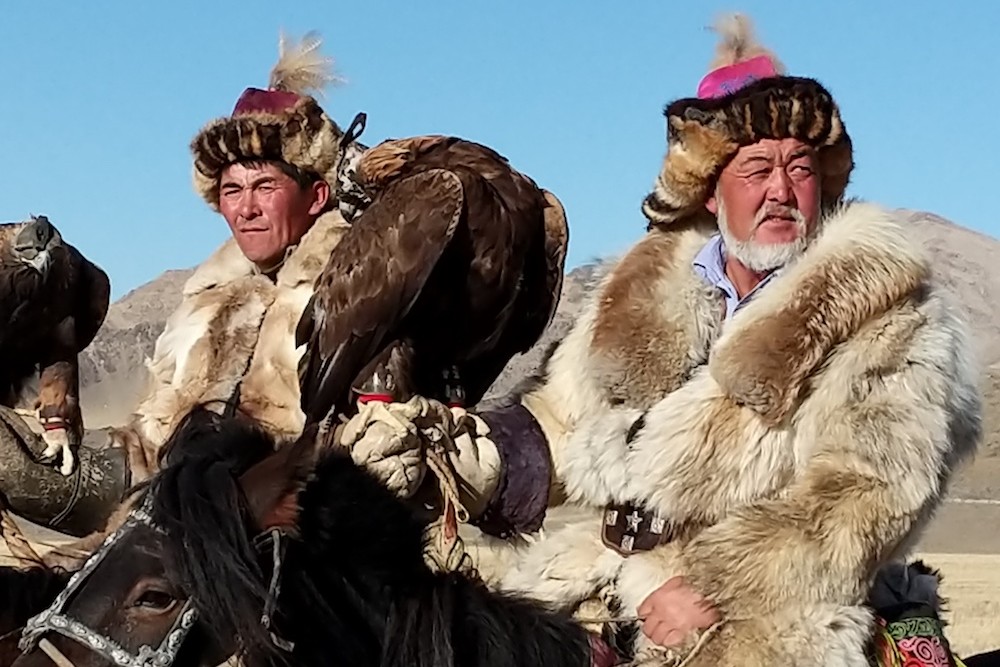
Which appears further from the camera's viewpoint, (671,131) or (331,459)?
(671,131)

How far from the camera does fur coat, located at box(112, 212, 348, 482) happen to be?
479cm

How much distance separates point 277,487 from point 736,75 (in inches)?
76.1

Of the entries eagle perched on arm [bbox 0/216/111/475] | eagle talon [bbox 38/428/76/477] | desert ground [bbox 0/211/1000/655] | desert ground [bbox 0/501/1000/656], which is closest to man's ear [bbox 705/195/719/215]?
desert ground [bbox 0/211/1000/655]

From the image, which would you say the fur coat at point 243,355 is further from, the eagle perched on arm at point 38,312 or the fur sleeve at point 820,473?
the fur sleeve at point 820,473

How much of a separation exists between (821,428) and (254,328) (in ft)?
7.20

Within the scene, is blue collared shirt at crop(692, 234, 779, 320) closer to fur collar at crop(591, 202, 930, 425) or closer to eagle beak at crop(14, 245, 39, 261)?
fur collar at crop(591, 202, 930, 425)

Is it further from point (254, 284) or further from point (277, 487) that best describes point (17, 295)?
point (277, 487)

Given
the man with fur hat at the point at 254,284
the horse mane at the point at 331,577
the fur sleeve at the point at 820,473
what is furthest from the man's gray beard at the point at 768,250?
the man with fur hat at the point at 254,284

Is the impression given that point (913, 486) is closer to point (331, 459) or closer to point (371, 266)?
point (331, 459)

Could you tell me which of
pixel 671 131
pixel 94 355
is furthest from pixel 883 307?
pixel 94 355

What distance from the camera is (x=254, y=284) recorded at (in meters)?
5.01

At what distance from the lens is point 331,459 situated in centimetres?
257

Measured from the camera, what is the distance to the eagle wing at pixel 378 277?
4.23 m

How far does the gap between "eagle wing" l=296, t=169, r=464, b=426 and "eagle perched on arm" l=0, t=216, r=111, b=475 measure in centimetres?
133
